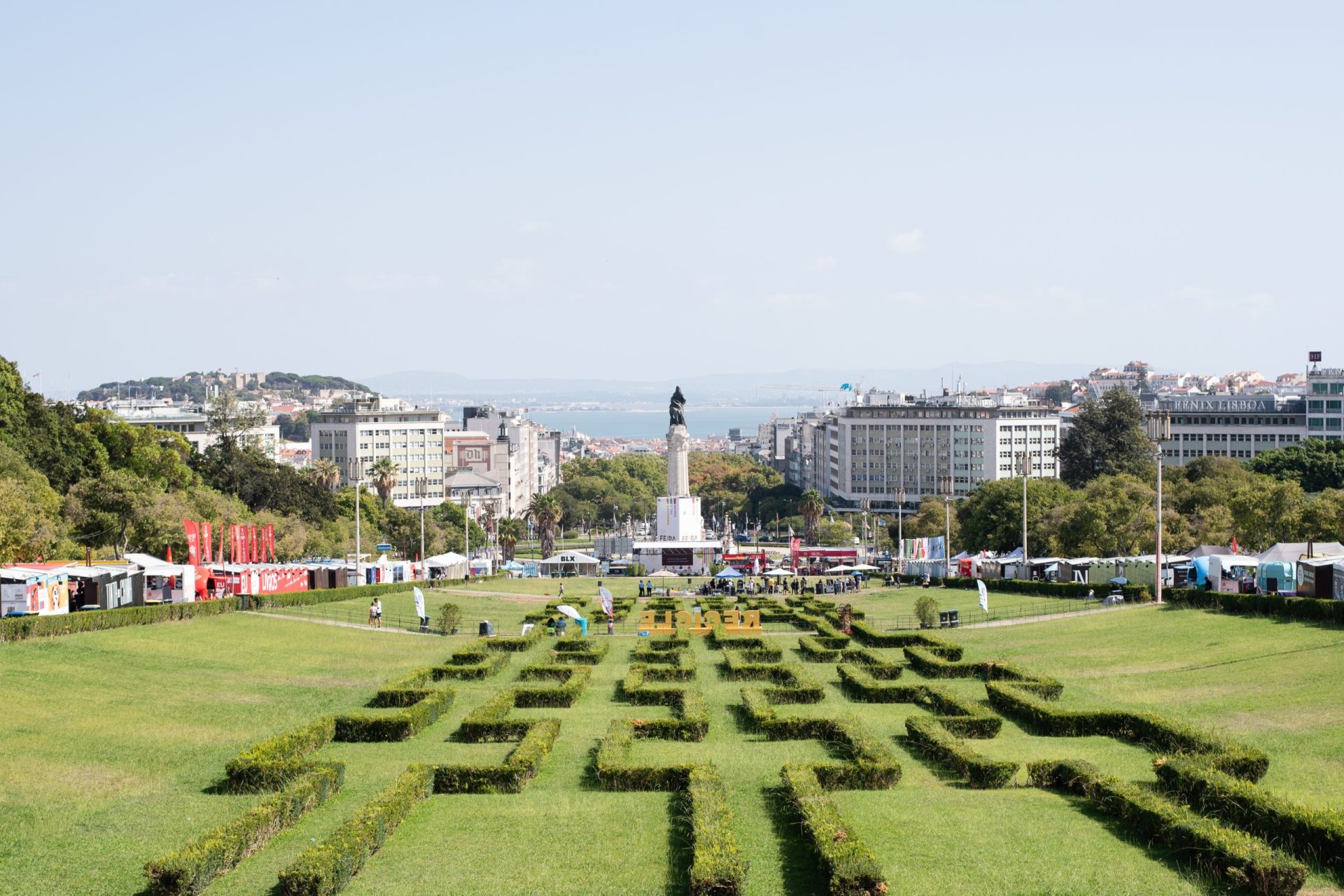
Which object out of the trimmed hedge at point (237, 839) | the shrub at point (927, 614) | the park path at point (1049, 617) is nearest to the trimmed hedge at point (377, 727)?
the trimmed hedge at point (237, 839)

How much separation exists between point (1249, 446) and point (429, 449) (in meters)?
99.4

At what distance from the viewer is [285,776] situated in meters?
24.0

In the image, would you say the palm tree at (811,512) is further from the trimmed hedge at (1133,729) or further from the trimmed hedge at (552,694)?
the trimmed hedge at (1133,729)

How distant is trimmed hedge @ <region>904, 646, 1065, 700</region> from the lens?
108 ft

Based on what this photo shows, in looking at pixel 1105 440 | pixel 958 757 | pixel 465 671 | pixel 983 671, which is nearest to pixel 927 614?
pixel 983 671

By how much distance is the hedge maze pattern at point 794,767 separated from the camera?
18.3 meters

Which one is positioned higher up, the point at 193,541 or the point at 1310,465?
the point at 1310,465

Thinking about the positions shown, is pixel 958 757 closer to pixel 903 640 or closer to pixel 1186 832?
pixel 1186 832

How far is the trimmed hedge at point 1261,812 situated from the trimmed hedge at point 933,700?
6209 mm

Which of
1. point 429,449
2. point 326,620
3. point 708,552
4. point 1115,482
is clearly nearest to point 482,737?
point 326,620

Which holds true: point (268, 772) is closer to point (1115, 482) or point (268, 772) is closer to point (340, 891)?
point (340, 891)

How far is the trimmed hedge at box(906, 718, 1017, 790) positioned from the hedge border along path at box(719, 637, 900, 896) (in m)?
0.84

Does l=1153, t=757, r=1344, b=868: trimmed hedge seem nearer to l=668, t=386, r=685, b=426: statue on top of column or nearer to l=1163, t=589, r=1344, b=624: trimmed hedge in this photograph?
l=1163, t=589, r=1344, b=624: trimmed hedge

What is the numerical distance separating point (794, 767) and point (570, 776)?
427 cm
